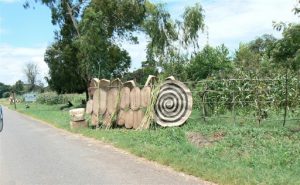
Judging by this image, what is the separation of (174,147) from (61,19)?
2869cm

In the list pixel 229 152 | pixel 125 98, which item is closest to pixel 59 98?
pixel 125 98

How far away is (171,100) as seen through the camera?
63.1 ft

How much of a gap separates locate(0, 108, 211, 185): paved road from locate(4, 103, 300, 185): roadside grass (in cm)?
41

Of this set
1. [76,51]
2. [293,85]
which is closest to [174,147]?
[293,85]

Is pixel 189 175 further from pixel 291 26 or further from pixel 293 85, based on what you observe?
pixel 293 85

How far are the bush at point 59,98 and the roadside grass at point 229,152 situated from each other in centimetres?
4502

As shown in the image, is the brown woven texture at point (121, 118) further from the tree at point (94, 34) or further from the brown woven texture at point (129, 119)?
the tree at point (94, 34)

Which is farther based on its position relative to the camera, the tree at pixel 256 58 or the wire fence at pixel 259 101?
the tree at pixel 256 58

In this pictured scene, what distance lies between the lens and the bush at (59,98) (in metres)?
63.0

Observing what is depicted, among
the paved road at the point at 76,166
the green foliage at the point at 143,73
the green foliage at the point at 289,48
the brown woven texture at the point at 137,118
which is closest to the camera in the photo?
the paved road at the point at 76,166

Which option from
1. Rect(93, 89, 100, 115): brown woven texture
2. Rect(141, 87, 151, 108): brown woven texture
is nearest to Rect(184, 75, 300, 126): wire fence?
Rect(141, 87, 151, 108): brown woven texture

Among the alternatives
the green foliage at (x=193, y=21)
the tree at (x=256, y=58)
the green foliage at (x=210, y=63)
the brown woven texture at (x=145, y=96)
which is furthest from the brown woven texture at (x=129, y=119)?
the green foliage at (x=193, y=21)

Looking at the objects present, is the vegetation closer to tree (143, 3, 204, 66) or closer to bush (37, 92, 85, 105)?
tree (143, 3, 204, 66)

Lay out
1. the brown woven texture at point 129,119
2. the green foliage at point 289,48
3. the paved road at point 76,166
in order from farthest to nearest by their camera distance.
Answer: the brown woven texture at point 129,119 < the green foliage at point 289,48 < the paved road at point 76,166
